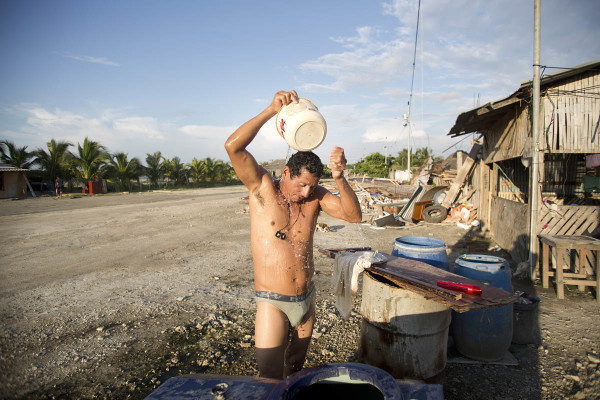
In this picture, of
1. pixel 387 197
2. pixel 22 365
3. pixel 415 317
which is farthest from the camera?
pixel 387 197

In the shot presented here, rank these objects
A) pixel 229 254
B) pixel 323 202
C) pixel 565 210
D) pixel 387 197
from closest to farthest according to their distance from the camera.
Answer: pixel 323 202 → pixel 565 210 → pixel 229 254 → pixel 387 197

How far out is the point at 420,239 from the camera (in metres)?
3.73

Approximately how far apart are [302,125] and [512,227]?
23.0 feet

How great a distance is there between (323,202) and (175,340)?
2467mm

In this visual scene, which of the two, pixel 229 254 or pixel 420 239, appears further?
pixel 229 254

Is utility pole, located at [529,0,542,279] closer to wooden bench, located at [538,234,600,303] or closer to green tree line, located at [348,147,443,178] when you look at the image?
wooden bench, located at [538,234,600,303]

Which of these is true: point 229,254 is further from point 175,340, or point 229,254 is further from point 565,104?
point 565,104

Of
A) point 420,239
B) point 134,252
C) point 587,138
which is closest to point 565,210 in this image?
point 587,138

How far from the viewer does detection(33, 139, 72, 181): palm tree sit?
2828 cm

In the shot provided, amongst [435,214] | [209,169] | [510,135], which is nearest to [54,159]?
[209,169]

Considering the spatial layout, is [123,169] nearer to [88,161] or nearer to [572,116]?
[88,161]

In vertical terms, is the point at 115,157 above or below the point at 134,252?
above

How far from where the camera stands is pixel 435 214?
12.1m

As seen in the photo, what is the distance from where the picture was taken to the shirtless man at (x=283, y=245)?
2.26 metres
